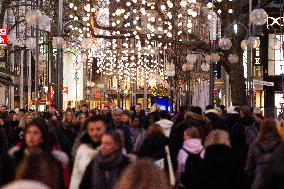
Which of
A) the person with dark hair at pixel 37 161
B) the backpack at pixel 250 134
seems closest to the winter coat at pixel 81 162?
the person with dark hair at pixel 37 161

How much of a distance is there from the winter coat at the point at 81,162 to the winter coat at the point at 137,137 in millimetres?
4721

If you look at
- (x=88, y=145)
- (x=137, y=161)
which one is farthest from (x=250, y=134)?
(x=137, y=161)

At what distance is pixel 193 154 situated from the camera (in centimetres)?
1056

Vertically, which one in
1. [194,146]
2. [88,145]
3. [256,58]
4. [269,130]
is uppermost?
[256,58]

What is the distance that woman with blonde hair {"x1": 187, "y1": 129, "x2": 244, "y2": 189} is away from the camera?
830 centimetres

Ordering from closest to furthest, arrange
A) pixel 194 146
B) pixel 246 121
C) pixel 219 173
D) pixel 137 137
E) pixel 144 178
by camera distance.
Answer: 1. pixel 144 178
2. pixel 219 173
3. pixel 194 146
4. pixel 137 137
5. pixel 246 121

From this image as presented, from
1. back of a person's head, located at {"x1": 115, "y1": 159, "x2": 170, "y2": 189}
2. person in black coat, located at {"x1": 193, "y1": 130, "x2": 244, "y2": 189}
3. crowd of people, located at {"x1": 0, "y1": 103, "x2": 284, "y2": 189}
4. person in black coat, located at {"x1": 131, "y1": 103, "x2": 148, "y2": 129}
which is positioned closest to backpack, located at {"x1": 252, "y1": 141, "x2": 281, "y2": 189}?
crowd of people, located at {"x1": 0, "y1": 103, "x2": 284, "y2": 189}

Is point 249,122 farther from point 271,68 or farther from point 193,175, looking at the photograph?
point 271,68

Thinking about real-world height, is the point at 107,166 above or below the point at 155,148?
above

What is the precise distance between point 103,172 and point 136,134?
302 inches

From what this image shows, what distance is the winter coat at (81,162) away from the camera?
875 centimetres

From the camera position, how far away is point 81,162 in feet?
29.3

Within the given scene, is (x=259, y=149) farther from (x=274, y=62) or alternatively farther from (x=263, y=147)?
(x=274, y=62)

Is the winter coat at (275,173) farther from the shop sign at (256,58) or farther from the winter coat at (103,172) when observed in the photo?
the shop sign at (256,58)
